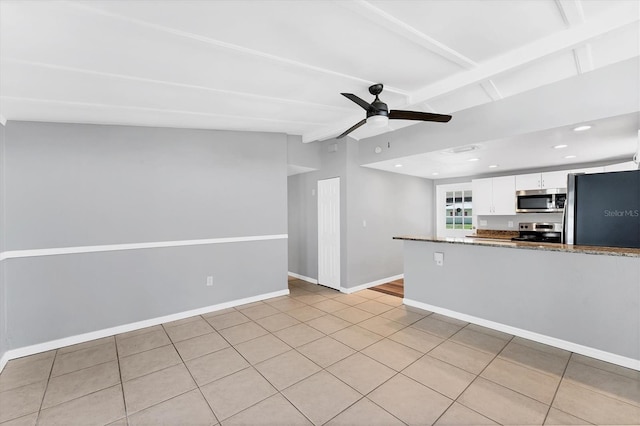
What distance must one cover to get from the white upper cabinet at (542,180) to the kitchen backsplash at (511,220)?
627 millimetres

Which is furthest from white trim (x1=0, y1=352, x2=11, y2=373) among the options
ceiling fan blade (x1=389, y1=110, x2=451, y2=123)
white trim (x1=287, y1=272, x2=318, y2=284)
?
ceiling fan blade (x1=389, y1=110, x2=451, y2=123)

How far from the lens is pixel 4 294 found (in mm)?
2754

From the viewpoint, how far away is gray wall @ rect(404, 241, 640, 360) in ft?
8.17

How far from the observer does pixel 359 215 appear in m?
4.92

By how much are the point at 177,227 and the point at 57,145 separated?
1.52 metres

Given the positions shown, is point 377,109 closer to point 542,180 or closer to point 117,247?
point 117,247

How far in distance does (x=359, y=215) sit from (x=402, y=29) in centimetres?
329

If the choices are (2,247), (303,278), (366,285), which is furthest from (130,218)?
(366,285)

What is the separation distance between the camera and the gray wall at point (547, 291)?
2.49m

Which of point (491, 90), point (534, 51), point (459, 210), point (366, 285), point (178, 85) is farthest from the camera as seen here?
point (459, 210)

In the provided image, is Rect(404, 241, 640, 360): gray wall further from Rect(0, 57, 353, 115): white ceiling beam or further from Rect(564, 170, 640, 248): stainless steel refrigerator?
Rect(0, 57, 353, 115): white ceiling beam

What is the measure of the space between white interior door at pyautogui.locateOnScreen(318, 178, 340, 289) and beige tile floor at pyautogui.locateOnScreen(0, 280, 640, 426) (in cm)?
171

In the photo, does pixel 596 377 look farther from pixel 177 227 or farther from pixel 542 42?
pixel 177 227

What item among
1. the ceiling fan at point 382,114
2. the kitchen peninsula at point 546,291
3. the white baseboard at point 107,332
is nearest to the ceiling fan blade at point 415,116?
the ceiling fan at point 382,114
